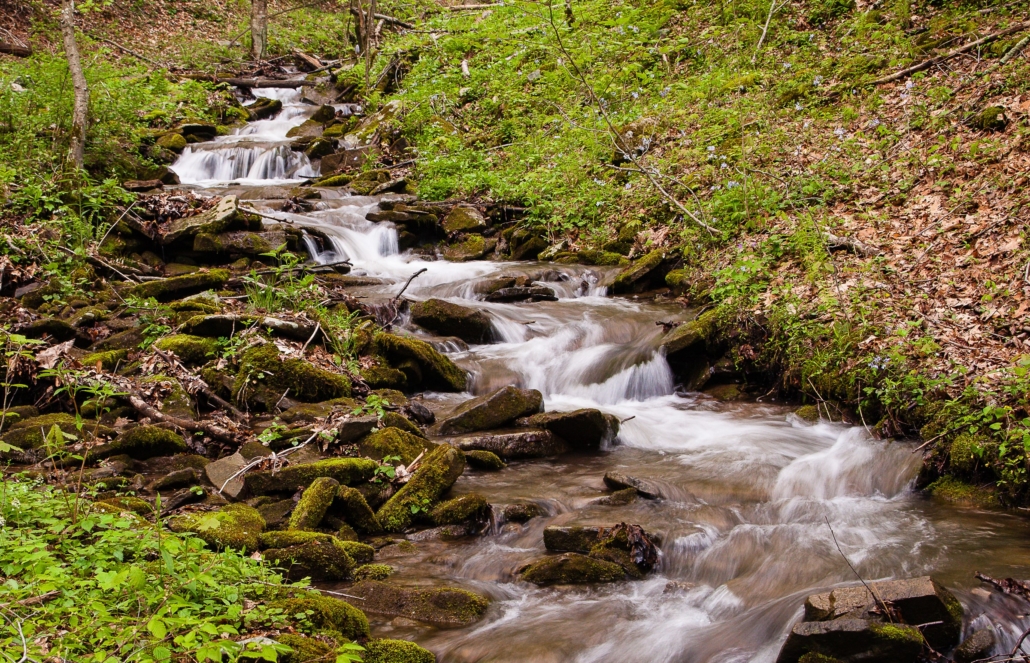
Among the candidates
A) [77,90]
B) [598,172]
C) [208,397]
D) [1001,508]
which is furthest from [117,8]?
[1001,508]

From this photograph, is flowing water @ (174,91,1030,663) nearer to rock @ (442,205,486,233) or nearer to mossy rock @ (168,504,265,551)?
mossy rock @ (168,504,265,551)

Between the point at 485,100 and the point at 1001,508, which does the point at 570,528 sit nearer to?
the point at 1001,508

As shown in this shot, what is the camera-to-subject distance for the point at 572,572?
4.70 metres

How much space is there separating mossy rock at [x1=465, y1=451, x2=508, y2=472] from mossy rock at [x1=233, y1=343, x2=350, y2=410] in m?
1.59

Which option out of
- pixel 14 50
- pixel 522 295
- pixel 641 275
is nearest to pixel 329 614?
pixel 522 295

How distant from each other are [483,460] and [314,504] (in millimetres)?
1846

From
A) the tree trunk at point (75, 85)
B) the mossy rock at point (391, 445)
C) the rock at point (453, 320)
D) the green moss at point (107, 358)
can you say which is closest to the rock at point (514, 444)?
the mossy rock at point (391, 445)

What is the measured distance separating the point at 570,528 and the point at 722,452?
234cm

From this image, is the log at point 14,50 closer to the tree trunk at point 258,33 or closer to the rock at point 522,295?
the tree trunk at point 258,33

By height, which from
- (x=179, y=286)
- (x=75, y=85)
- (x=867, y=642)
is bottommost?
(x=867, y=642)

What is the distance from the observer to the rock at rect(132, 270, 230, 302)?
878 cm

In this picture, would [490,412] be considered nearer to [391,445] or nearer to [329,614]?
[391,445]

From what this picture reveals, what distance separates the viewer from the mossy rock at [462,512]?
18.0 ft

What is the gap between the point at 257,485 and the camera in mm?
5488
